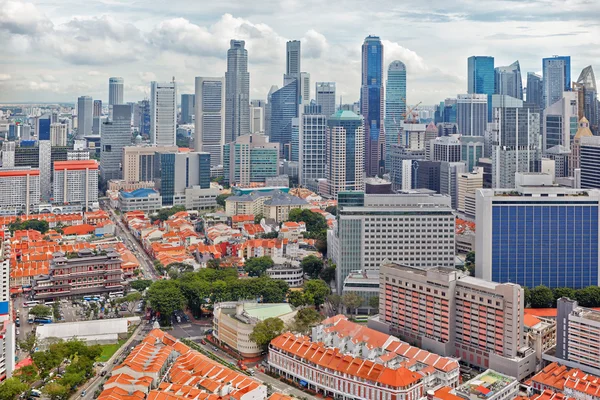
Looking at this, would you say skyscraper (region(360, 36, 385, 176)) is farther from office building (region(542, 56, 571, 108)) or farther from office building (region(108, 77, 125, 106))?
office building (region(108, 77, 125, 106))

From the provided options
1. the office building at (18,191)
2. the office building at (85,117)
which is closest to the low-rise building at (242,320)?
the office building at (18,191)

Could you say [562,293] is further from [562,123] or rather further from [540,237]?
[562,123]

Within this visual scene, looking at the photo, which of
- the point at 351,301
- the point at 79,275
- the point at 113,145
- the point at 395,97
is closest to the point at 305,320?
the point at 351,301

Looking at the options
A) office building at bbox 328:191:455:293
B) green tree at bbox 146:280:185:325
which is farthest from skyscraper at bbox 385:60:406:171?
green tree at bbox 146:280:185:325

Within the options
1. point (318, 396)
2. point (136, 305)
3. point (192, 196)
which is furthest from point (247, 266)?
point (192, 196)

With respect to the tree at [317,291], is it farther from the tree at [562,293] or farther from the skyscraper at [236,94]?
the skyscraper at [236,94]

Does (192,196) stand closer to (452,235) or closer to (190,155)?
(190,155)
